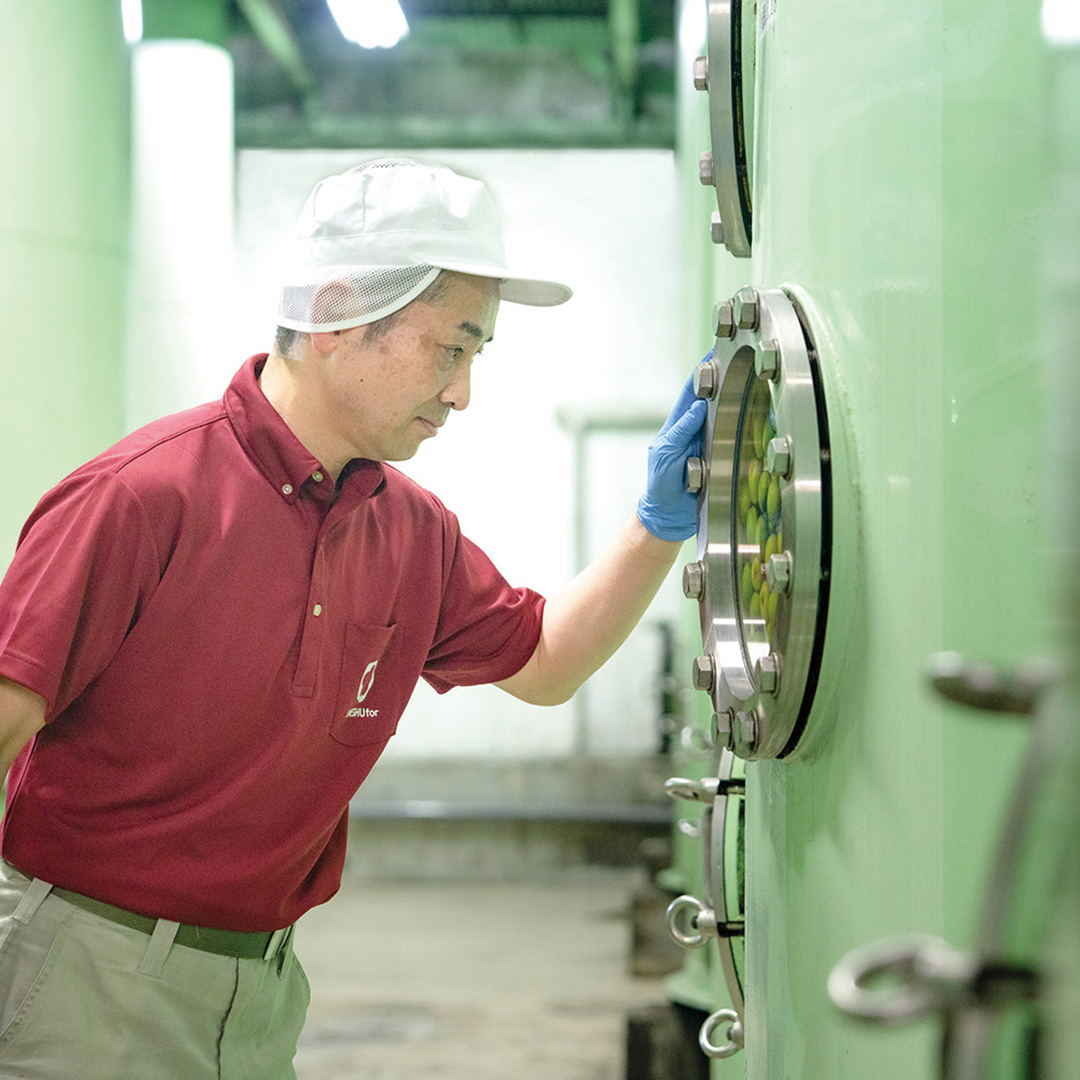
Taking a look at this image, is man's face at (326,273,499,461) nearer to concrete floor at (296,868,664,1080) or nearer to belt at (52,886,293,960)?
belt at (52,886,293,960)

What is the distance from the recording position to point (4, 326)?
2400 millimetres

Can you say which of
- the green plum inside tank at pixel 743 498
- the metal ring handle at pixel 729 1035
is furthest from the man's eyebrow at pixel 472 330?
the metal ring handle at pixel 729 1035

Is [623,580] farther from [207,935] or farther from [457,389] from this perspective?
[207,935]

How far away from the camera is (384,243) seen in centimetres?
145

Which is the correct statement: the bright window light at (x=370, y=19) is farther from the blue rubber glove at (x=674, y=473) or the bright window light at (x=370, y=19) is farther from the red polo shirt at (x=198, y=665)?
the blue rubber glove at (x=674, y=473)

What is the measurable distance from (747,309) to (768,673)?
280 millimetres

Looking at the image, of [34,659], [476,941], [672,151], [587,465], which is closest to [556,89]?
[672,151]

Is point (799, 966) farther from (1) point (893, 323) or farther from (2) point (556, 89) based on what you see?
A: (2) point (556, 89)

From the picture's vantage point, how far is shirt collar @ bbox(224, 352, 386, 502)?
1.44m

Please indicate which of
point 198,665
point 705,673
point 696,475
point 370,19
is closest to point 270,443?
point 198,665

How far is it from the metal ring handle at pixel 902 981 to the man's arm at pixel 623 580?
980mm

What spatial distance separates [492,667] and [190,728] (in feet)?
1.52

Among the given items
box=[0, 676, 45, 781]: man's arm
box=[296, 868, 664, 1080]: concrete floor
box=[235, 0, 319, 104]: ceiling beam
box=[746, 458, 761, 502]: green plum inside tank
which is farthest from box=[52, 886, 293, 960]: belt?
box=[235, 0, 319, 104]: ceiling beam

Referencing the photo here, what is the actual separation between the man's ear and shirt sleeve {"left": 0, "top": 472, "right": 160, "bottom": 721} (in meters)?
0.31
